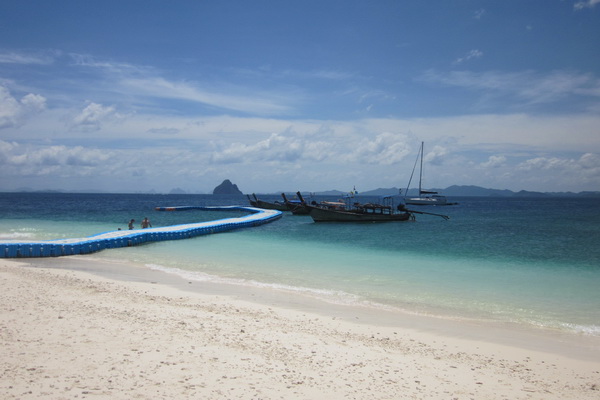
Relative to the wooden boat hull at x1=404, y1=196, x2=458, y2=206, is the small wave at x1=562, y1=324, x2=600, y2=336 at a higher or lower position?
lower

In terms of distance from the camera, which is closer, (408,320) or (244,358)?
(244,358)

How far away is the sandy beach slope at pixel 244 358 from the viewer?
5.23 m

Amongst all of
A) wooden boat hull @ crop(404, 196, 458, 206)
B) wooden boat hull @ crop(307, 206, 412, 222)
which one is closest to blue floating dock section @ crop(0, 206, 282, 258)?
wooden boat hull @ crop(307, 206, 412, 222)

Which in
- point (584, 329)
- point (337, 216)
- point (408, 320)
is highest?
point (337, 216)

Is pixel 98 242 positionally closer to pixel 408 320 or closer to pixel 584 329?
pixel 408 320

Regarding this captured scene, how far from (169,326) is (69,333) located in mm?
1531

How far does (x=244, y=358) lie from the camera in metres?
6.17

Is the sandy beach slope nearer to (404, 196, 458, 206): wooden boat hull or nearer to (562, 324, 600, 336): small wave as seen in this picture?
(562, 324, 600, 336): small wave

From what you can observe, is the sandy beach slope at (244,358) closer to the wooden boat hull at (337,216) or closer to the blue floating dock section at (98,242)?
the blue floating dock section at (98,242)

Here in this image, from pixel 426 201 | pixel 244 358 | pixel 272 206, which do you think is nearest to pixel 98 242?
pixel 244 358

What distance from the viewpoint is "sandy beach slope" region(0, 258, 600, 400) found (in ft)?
17.2

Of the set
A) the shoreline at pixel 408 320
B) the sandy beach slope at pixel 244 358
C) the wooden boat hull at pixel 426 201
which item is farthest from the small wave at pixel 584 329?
the wooden boat hull at pixel 426 201

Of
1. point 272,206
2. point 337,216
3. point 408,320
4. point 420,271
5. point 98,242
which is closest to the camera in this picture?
point 408,320

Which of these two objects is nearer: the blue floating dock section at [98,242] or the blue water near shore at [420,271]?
the blue water near shore at [420,271]
